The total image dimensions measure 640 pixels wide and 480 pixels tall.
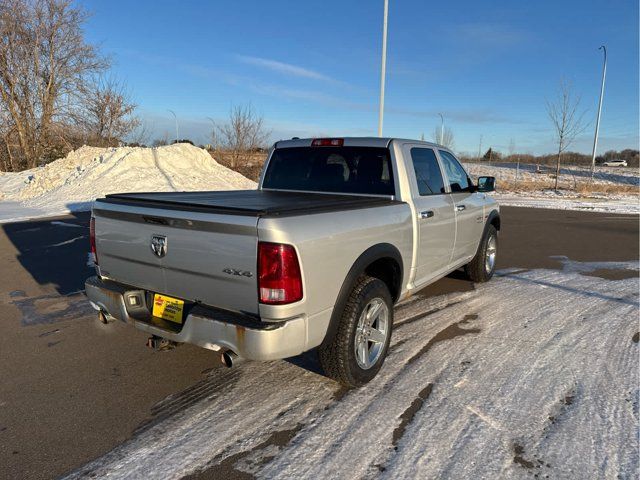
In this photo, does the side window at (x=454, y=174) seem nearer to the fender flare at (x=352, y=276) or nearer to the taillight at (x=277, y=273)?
the fender flare at (x=352, y=276)

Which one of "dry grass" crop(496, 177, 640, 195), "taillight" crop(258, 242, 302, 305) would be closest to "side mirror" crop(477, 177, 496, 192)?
"taillight" crop(258, 242, 302, 305)

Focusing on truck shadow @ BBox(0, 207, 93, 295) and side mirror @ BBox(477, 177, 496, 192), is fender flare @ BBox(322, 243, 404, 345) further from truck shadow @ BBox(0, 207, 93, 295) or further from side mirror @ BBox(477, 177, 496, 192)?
truck shadow @ BBox(0, 207, 93, 295)

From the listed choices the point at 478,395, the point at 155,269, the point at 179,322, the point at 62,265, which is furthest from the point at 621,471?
the point at 62,265

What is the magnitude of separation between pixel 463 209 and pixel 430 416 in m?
2.81

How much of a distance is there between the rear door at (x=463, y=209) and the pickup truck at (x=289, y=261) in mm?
541

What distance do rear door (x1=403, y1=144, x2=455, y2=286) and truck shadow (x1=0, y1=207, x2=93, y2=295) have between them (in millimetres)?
4506

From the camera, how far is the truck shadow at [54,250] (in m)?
6.29

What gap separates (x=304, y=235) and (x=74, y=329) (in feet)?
10.4

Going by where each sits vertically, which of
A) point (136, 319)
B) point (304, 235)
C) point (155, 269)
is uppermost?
point (304, 235)

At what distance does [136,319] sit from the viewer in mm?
3225

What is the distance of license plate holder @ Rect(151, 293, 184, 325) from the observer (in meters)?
3.04

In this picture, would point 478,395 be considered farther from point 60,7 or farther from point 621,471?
point 60,7

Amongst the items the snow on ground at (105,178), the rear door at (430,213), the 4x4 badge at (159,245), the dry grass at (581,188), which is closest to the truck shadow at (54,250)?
the snow on ground at (105,178)

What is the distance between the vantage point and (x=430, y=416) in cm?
299
